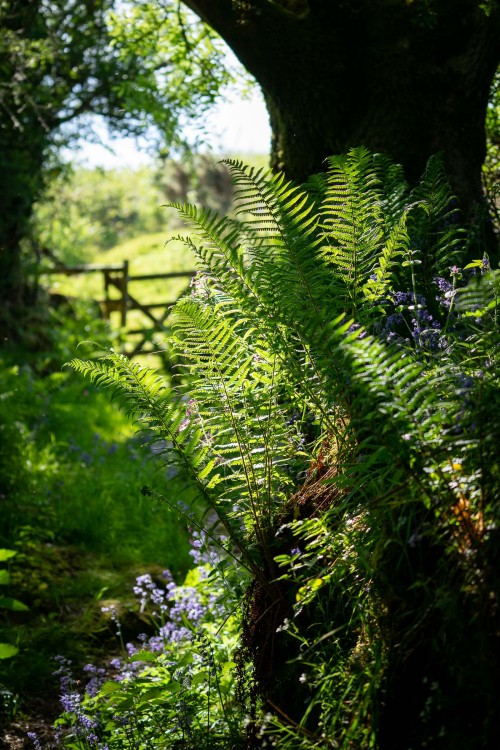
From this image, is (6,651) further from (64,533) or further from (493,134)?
(493,134)

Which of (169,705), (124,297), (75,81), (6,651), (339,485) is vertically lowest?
(169,705)

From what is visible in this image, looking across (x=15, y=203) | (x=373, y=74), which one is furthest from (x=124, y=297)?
(x=373, y=74)

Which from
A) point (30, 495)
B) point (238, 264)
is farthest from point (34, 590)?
point (238, 264)

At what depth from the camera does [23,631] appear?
12.7 ft

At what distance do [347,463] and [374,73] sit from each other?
2.58 m

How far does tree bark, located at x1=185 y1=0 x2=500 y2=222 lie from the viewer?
3938mm

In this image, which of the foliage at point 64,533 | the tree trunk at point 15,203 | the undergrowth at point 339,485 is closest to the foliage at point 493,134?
the undergrowth at point 339,485

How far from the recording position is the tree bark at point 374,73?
3938 millimetres

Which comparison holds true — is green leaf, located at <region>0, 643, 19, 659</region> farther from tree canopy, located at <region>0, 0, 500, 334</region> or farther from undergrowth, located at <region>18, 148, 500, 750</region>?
tree canopy, located at <region>0, 0, 500, 334</region>

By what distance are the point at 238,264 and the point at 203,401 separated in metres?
0.49

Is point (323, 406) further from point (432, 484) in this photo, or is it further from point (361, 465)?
point (432, 484)

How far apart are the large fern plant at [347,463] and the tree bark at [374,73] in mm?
880

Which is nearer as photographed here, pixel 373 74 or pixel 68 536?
pixel 373 74

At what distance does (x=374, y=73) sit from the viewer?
403 centimetres
